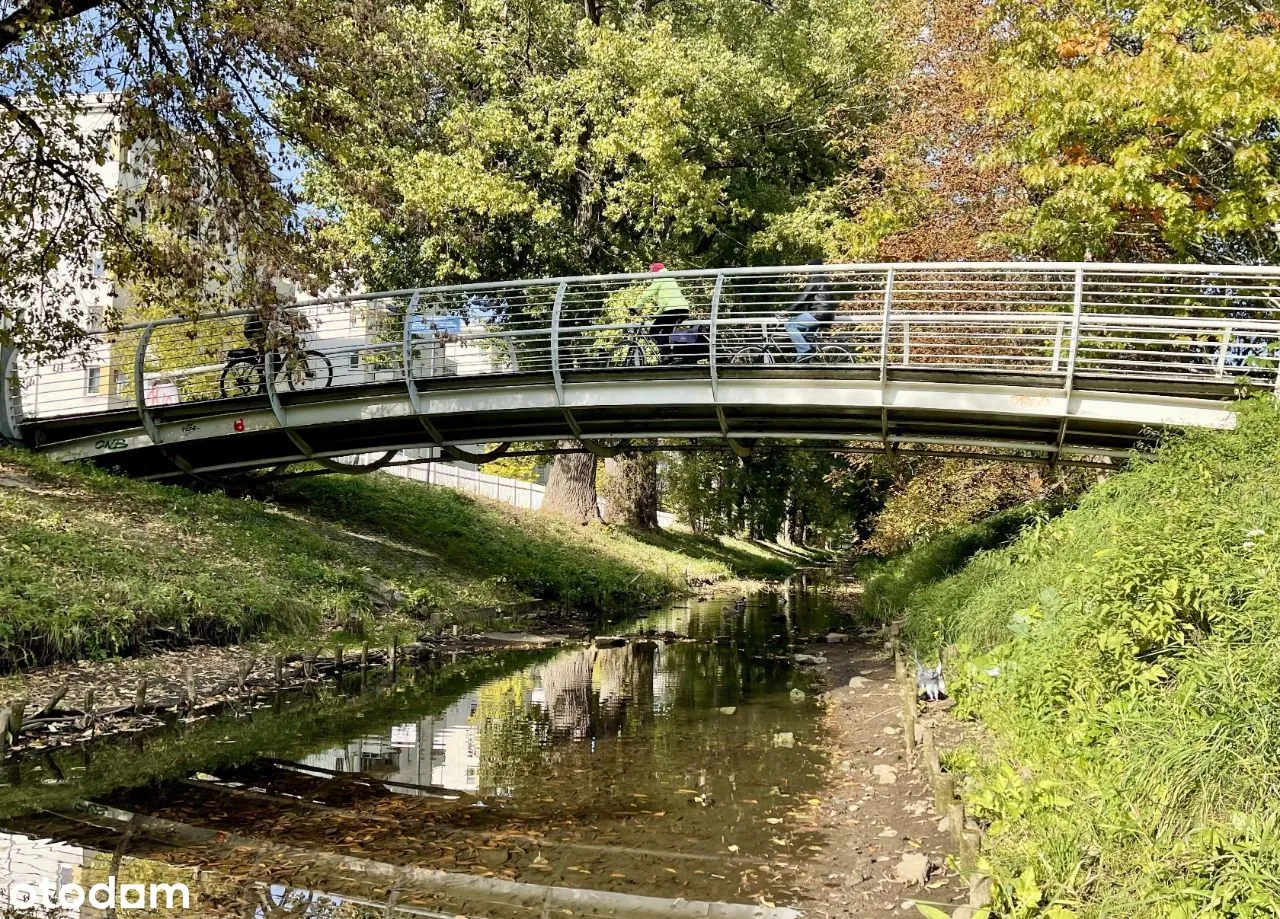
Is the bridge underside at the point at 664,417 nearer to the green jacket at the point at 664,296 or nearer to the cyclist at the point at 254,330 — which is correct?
the cyclist at the point at 254,330

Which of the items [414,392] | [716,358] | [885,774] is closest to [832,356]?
[716,358]

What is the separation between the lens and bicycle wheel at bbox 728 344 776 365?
14484mm

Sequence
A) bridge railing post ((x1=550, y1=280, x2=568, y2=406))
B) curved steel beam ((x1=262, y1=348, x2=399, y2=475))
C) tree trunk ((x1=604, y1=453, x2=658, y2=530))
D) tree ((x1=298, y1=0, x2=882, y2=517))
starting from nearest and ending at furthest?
1. bridge railing post ((x1=550, y1=280, x2=568, y2=406))
2. curved steel beam ((x1=262, y1=348, x2=399, y2=475))
3. tree ((x1=298, y1=0, x2=882, y2=517))
4. tree trunk ((x1=604, y1=453, x2=658, y2=530))

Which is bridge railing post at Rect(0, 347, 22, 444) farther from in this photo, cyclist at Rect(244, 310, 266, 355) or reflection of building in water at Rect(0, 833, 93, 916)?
reflection of building in water at Rect(0, 833, 93, 916)

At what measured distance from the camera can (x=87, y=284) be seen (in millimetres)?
14016

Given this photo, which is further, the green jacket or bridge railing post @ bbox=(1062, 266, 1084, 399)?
the green jacket

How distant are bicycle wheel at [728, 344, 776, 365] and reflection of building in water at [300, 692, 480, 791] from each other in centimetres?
651

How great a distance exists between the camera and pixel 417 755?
8.96 m

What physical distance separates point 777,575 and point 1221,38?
1042 inches

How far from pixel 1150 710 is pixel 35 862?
20.5 ft

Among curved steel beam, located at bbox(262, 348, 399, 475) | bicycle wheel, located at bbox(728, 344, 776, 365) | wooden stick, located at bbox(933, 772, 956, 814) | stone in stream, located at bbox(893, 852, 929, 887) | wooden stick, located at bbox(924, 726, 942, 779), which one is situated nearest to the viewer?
stone in stream, located at bbox(893, 852, 929, 887)

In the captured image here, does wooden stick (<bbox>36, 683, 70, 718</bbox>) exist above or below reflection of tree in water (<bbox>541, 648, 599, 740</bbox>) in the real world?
above

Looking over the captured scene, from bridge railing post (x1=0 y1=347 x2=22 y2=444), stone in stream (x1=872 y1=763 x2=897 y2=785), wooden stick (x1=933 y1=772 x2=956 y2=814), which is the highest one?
bridge railing post (x1=0 y1=347 x2=22 y2=444)

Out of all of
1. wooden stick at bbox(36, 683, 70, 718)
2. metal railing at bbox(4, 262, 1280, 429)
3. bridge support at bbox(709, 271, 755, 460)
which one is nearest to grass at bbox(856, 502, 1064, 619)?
metal railing at bbox(4, 262, 1280, 429)
